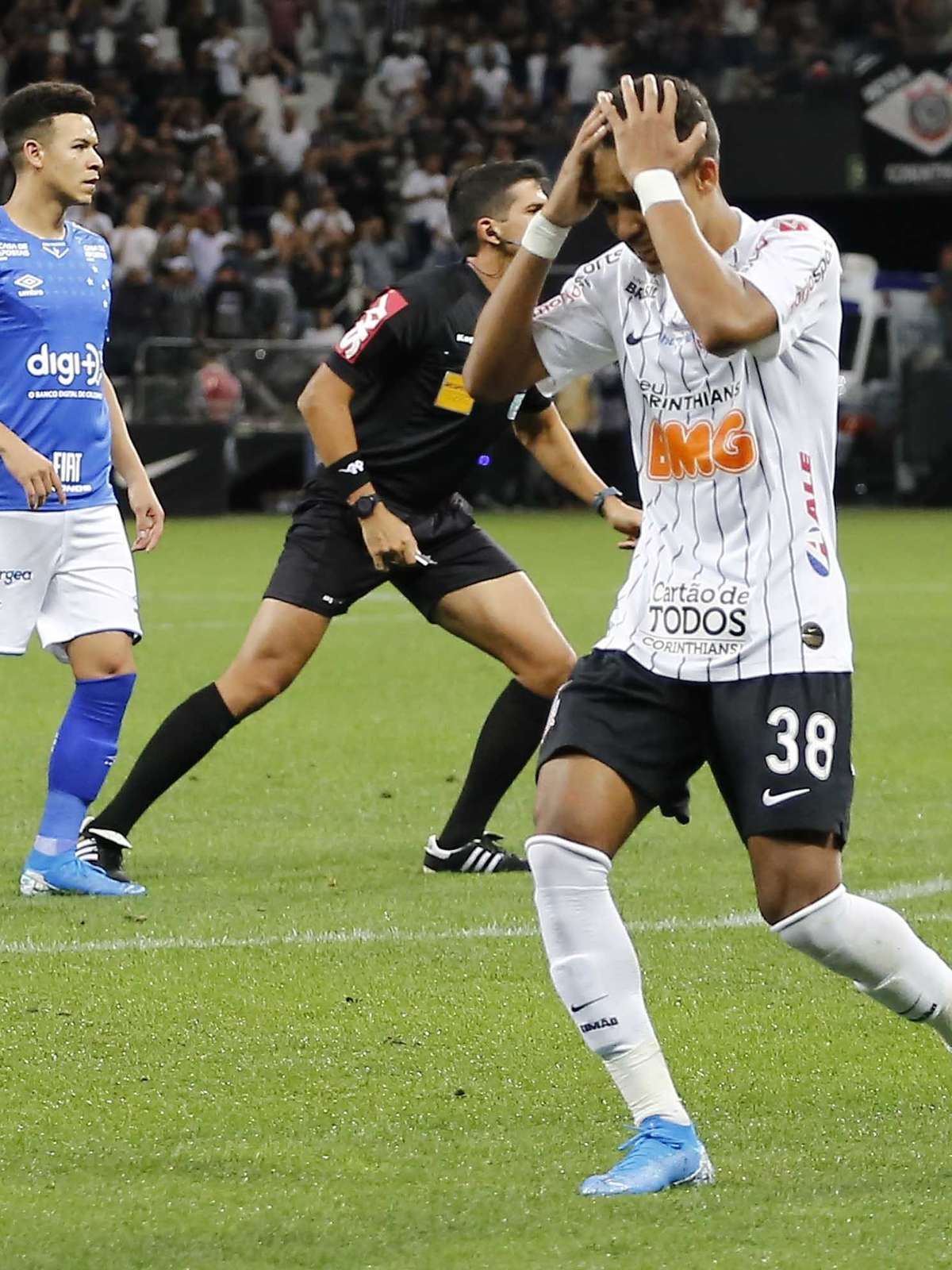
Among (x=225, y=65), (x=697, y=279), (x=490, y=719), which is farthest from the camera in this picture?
(x=225, y=65)

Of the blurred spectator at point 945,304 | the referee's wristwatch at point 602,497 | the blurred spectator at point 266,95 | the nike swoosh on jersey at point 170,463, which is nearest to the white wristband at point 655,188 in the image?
the referee's wristwatch at point 602,497

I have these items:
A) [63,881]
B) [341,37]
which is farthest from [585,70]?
[63,881]

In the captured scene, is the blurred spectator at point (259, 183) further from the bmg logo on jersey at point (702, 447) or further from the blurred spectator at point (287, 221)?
the bmg logo on jersey at point (702, 447)

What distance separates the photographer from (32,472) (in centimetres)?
674

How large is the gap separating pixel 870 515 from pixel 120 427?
19271 mm

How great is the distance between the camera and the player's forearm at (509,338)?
4.21 m

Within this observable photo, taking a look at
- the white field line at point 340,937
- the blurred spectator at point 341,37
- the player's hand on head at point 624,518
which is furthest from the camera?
the blurred spectator at point 341,37

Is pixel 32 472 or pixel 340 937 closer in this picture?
pixel 340 937

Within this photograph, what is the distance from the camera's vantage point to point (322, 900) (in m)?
6.91

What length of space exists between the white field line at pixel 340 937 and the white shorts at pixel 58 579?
1.11 metres

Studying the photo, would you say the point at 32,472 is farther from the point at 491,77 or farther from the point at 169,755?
the point at 491,77

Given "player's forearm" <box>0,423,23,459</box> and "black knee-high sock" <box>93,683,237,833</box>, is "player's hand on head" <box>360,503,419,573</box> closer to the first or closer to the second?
"black knee-high sock" <box>93,683,237,833</box>

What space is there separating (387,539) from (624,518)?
3.94 ft

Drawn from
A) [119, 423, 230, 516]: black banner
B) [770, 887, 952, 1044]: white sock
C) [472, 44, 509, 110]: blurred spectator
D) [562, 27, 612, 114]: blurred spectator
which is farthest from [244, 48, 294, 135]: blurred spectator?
[770, 887, 952, 1044]: white sock
